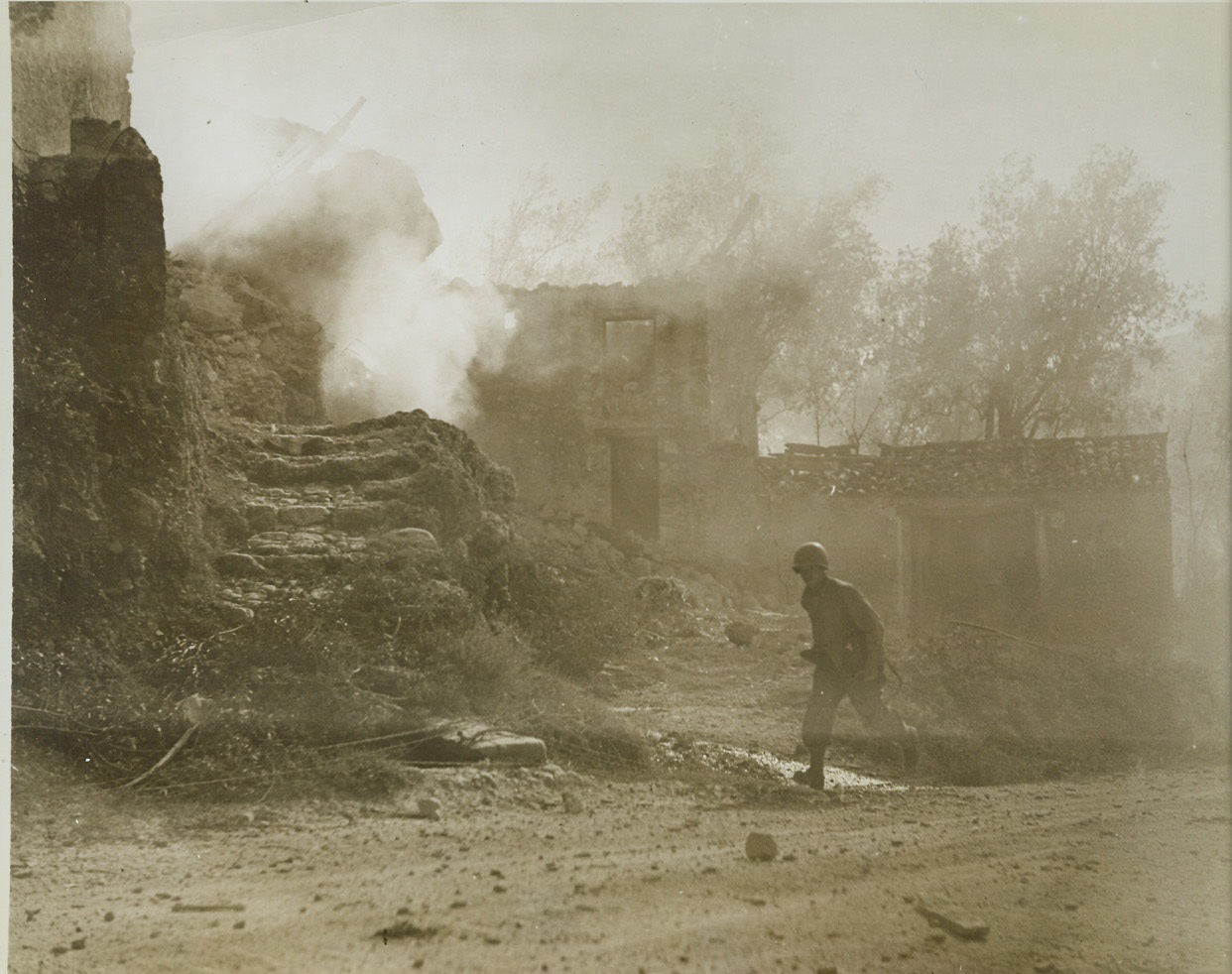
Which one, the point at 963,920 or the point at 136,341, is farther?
the point at 136,341

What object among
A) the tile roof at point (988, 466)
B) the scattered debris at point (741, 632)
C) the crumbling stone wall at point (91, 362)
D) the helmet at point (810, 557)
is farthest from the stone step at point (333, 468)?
the tile roof at point (988, 466)

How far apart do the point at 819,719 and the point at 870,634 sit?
477mm

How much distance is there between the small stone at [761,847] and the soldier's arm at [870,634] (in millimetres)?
1118

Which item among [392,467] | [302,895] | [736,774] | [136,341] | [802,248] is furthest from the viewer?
[802,248]

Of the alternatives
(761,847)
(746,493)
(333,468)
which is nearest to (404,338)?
(333,468)

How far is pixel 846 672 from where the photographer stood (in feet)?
14.2

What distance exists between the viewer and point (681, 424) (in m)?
5.50

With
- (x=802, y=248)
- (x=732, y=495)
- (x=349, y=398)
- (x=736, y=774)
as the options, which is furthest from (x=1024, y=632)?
(x=349, y=398)

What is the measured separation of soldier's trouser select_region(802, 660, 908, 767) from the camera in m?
4.25

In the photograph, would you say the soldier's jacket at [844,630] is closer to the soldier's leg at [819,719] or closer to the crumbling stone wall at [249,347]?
the soldier's leg at [819,719]

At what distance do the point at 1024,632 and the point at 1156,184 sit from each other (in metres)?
2.59

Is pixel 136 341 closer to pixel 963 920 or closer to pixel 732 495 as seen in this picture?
pixel 732 495

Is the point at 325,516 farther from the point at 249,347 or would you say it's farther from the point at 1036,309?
the point at 1036,309

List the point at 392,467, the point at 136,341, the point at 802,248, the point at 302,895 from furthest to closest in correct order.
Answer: the point at 802,248, the point at 392,467, the point at 136,341, the point at 302,895
